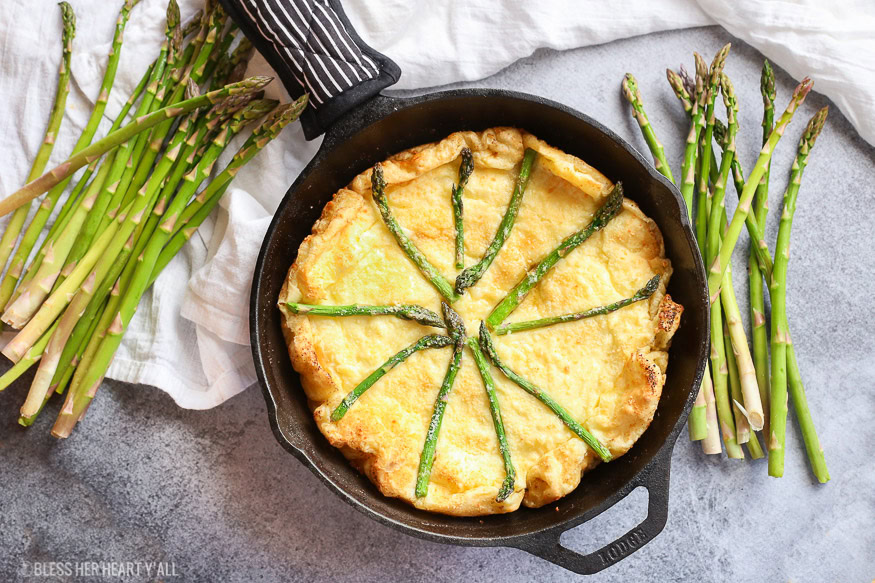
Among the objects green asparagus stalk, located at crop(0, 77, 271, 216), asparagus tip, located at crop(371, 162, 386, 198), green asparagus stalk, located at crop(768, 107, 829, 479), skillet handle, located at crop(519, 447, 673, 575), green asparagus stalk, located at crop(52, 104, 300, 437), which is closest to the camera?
Result: skillet handle, located at crop(519, 447, 673, 575)

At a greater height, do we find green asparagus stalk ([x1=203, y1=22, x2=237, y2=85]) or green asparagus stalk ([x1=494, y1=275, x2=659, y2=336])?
green asparagus stalk ([x1=203, y1=22, x2=237, y2=85])

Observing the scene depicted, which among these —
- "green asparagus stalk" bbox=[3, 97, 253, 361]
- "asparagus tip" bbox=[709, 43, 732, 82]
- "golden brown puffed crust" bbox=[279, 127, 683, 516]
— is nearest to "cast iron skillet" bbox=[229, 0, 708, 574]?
"golden brown puffed crust" bbox=[279, 127, 683, 516]

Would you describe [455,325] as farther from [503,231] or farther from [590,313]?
[590,313]

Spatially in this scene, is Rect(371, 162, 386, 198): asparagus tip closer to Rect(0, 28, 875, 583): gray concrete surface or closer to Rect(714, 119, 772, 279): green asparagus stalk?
Rect(0, 28, 875, 583): gray concrete surface

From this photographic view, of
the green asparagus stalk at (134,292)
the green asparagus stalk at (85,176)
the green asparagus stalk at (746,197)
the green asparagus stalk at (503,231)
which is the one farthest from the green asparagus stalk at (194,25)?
the green asparagus stalk at (746,197)

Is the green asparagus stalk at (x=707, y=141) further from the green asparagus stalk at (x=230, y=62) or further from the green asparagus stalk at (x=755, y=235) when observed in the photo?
the green asparagus stalk at (x=230, y=62)

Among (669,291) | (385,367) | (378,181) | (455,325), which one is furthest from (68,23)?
(669,291)
